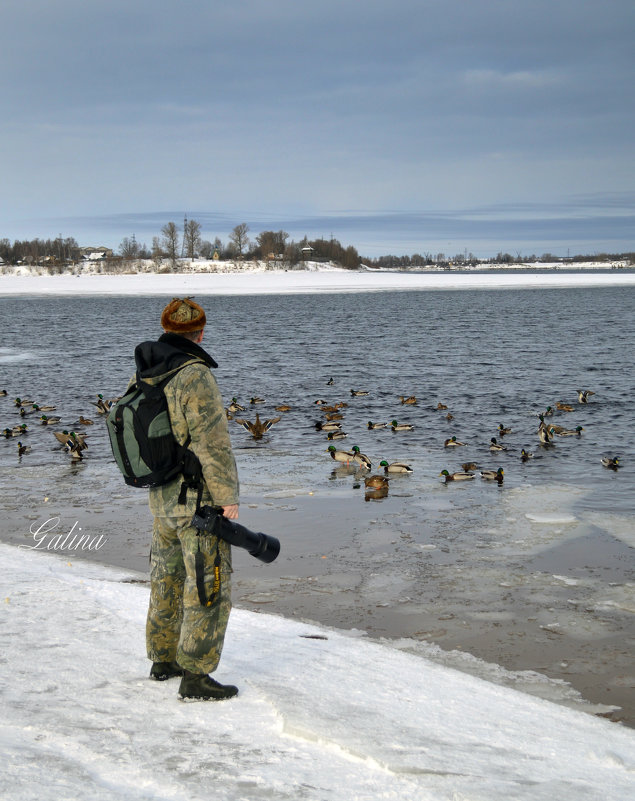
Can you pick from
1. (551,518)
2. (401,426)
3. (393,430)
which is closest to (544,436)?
(401,426)

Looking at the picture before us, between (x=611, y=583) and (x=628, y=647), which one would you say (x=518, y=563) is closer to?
(x=611, y=583)

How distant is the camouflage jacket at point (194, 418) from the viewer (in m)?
3.50

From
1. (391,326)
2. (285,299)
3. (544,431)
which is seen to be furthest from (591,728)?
(285,299)

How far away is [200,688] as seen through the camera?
146 inches

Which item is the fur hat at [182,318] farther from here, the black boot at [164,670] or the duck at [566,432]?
the duck at [566,432]

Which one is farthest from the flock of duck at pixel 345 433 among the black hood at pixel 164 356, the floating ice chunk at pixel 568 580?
the black hood at pixel 164 356

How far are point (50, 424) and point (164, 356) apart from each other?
12.6 metres

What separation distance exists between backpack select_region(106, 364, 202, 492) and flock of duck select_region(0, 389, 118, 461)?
8.88 meters

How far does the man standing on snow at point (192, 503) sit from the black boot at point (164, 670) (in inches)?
7.0

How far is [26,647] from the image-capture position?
427cm

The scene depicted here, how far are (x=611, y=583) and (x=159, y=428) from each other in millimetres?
4790

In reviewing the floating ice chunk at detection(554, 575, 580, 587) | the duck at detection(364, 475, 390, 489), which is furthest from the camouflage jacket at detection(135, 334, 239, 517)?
the duck at detection(364, 475, 390, 489)

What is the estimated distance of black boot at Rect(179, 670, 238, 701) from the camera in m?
3.69

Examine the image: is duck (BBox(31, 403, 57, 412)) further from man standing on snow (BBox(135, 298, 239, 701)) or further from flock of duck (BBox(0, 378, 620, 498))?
man standing on snow (BBox(135, 298, 239, 701))
